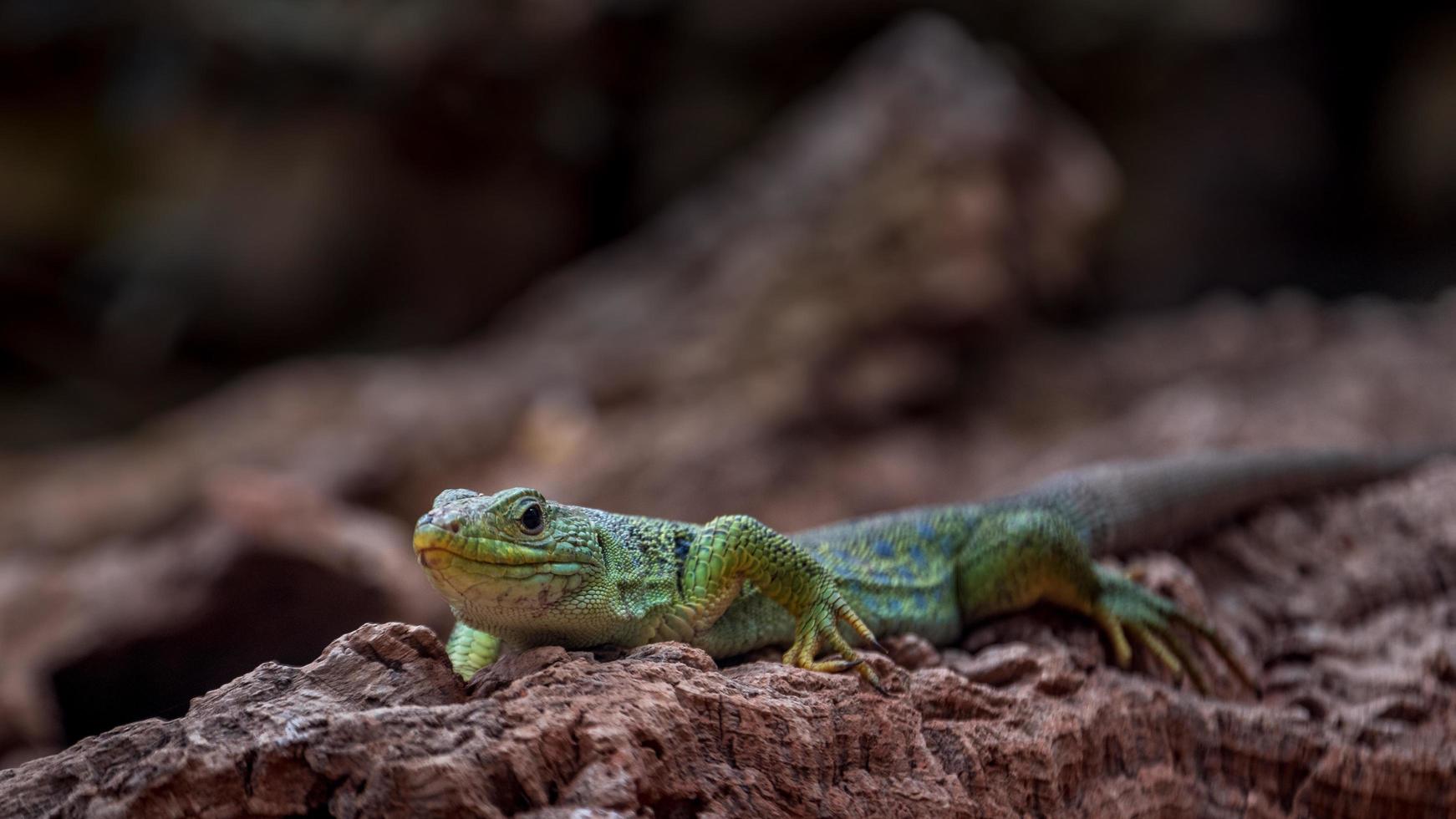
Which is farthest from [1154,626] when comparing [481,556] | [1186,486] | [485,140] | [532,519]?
[485,140]

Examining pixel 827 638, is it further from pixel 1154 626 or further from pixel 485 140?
pixel 485 140

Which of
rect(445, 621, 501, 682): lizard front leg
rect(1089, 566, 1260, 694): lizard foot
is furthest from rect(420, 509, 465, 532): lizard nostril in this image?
rect(1089, 566, 1260, 694): lizard foot

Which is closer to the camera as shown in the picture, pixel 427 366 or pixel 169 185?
pixel 427 366

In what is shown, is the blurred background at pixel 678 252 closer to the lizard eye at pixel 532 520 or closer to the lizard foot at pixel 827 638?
the lizard foot at pixel 827 638

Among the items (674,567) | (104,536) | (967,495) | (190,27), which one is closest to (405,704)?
(674,567)

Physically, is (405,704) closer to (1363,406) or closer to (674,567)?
(674,567)

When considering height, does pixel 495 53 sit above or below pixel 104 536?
above

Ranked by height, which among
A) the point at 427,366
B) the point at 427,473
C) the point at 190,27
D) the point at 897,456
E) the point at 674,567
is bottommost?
the point at 674,567
